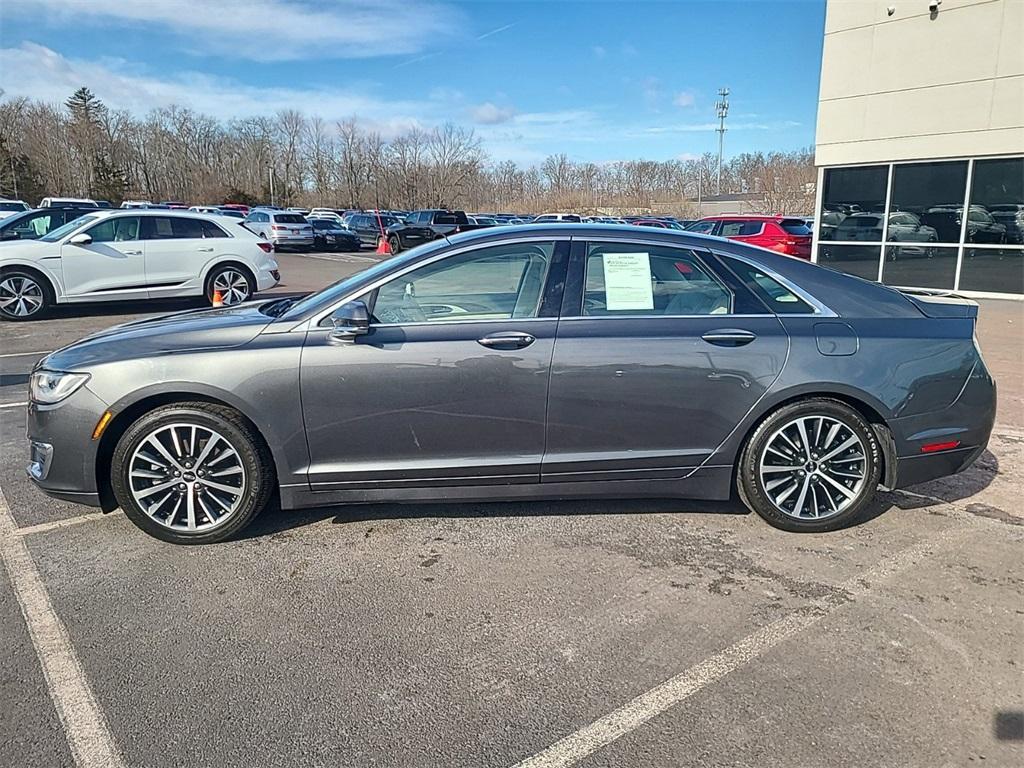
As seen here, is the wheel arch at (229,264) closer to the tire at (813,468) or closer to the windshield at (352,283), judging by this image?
the windshield at (352,283)

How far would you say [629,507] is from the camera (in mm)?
4133

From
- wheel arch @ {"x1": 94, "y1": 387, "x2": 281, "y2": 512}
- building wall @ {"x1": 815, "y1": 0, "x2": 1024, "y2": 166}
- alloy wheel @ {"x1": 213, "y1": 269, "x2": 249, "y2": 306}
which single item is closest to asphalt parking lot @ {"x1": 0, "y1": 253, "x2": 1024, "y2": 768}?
wheel arch @ {"x1": 94, "y1": 387, "x2": 281, "y2": 512}

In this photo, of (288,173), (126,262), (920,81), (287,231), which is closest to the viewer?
(126,262)

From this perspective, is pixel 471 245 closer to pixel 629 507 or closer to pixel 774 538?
pixel 629 507

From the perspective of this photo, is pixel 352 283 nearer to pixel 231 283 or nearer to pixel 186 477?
pixel 186 477

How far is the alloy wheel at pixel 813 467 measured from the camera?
12.3 ft

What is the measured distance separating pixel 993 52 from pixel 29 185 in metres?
70.8

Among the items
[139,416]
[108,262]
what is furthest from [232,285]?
[139,416]

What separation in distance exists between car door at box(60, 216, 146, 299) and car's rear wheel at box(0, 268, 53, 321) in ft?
1.22

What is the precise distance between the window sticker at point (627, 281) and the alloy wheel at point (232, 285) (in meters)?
9.26

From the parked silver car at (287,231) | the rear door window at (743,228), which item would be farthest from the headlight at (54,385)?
the parked silver car at (287,231)

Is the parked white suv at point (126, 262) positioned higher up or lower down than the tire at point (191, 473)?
higher up

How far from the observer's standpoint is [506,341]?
139 inches

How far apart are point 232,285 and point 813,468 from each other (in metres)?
10.4
